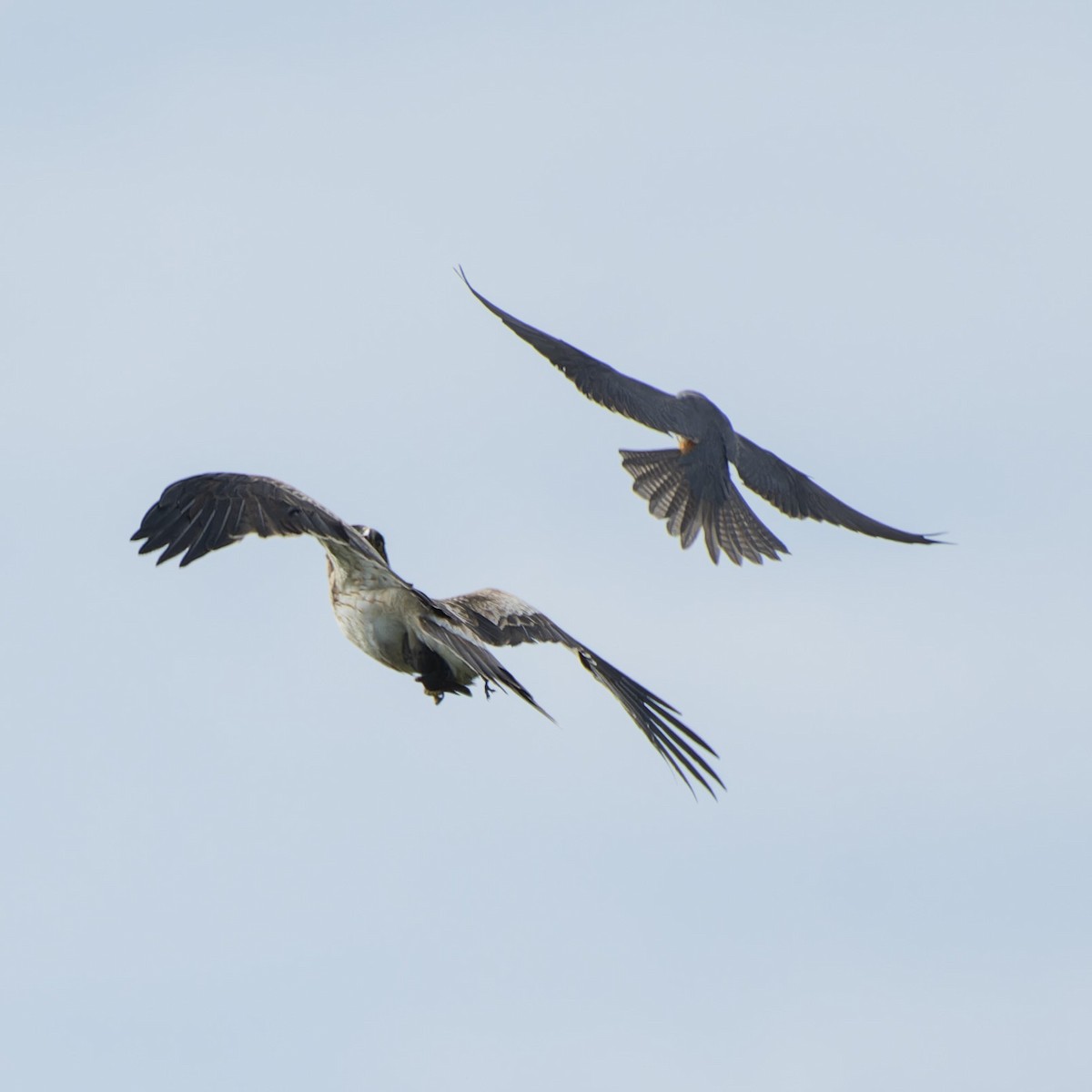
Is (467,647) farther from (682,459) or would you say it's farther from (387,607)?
(682,459)

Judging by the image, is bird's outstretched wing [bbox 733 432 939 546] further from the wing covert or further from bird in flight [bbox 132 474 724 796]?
the wing covert

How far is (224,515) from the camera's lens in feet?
47.0

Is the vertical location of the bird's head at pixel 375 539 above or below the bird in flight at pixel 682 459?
below

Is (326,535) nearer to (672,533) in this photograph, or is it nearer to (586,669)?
(586,669)

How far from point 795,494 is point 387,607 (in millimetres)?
6728

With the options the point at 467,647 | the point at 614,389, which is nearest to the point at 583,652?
the point at 467,647

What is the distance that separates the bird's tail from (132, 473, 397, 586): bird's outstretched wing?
5832mm

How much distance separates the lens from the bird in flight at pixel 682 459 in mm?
20141

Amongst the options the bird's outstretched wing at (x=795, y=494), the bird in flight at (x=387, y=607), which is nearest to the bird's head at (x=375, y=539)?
the bird in flight at (x=387, y=607)

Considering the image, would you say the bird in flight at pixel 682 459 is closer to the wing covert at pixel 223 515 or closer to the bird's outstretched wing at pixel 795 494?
the bird's outstretched wing at pixel 795 494

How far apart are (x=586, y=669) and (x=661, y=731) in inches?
38.4

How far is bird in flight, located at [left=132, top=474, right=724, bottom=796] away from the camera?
46.4 ft

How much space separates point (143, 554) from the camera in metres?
13.9

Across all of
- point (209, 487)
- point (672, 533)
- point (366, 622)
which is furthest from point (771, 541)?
point (209, 487)
